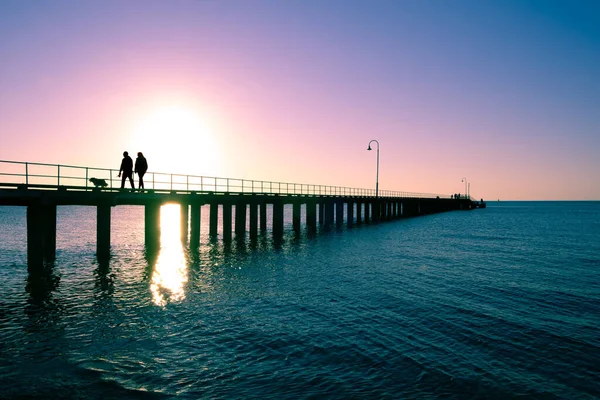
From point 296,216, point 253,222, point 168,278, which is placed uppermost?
point 296,216

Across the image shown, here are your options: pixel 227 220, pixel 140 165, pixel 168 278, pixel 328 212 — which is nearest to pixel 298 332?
pixel 168 278

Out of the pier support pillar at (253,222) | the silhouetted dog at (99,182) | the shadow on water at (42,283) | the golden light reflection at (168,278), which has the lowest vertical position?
the golden light reflection at (168,278)

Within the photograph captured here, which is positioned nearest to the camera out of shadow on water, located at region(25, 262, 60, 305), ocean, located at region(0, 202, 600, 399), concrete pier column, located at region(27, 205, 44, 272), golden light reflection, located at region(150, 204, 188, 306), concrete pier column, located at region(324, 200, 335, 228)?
ocean, located at region(0, 202, 600, 399)

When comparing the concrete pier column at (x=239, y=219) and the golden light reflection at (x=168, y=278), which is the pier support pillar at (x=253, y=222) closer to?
the concrete pier column at (x=239, y=219)

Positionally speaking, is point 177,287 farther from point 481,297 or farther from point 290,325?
point 481,297

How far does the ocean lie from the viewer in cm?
739

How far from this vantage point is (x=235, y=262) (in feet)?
71.1

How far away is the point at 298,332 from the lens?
10.2 metres

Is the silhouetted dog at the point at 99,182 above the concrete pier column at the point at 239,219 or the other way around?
above

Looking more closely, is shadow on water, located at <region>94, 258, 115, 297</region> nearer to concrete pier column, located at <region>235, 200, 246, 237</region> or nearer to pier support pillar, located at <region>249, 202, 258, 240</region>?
concrete pier column, located at <region>235, 200, 246, 237</region>

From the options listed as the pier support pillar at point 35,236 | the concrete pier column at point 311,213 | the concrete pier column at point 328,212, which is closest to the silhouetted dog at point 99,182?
the pier support pillar at point 35,236

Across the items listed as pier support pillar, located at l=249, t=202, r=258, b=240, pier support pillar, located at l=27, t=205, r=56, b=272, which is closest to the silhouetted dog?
pier support pillar, located at l=27, t=205, r=56, b=272

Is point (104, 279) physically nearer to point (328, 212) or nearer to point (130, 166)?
point (130, 166)

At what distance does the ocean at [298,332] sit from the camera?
7.39 metres
